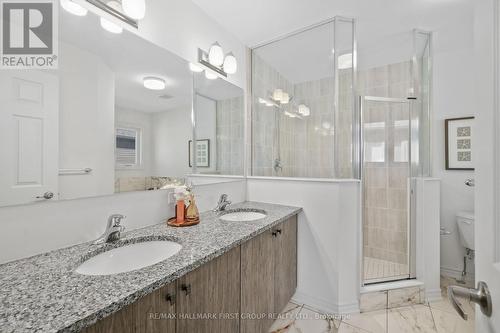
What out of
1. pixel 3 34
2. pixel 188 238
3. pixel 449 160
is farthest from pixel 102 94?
pixel 449 160

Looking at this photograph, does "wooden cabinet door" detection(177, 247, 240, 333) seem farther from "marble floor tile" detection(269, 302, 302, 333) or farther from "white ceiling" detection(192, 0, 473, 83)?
"white ceiling" detection(192, 0, 473, 83)

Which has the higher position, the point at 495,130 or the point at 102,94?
the point at 102,94

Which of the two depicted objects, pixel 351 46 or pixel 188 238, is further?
pixel 351 46

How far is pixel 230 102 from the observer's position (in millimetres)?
2084

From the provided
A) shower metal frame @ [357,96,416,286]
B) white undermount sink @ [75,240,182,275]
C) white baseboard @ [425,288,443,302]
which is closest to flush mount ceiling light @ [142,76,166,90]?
white undermount sink @ [75,240,182,275]

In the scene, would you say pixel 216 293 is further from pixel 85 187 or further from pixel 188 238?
pixel 85 187

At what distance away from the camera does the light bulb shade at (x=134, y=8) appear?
113 centimetres

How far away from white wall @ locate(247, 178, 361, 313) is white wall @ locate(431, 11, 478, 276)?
1305 millimetres

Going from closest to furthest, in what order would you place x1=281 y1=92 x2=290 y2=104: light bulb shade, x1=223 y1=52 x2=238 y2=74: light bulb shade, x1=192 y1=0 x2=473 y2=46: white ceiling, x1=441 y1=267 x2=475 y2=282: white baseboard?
1. x1=192 y1=0 x2=473 y2=46: white ceiling
2. x1=223 y1=52 x2=238 y2=74: light bulb shade
3. x1=441 y1=267 x2=475 y2=282: white baseboard
4. x1=281 y1=92 x2=290 y2=104: light bulb shade

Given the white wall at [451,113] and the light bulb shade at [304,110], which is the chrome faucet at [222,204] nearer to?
the light bulb shade at [304,110]

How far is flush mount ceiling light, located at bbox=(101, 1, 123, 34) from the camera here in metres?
1.09

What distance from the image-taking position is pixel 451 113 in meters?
2.25

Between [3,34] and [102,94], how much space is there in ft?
1.19

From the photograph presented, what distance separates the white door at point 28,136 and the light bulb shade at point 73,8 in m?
0.33
